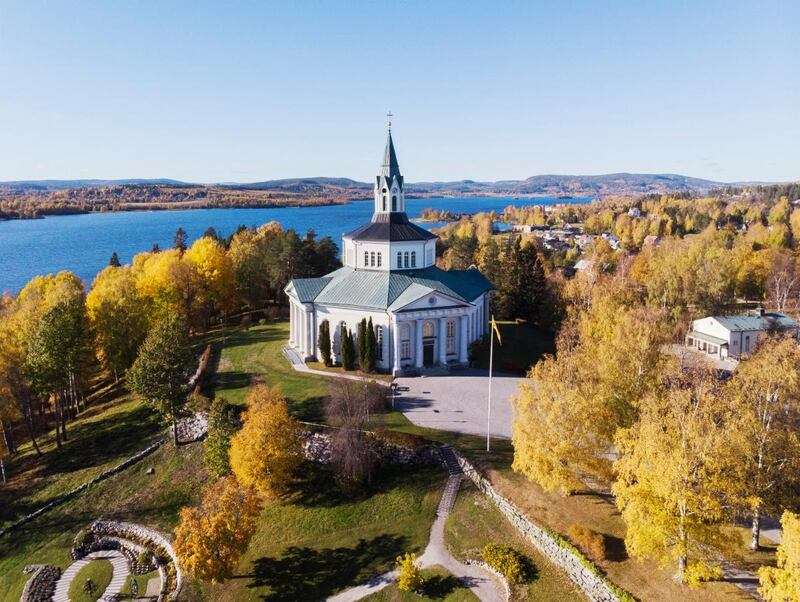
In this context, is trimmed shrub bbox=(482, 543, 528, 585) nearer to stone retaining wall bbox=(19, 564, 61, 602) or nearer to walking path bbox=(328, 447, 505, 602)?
walking path bbox=(328, 447, 505, 602)

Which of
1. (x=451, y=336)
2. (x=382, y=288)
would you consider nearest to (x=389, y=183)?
(x=382, y=288)

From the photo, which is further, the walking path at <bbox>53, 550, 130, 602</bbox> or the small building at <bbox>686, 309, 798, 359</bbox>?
the small building at <bbox>686, 309, 798, 359</bbox>

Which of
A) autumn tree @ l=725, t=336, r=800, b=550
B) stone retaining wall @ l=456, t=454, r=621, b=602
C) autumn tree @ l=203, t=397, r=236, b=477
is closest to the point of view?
autumn tree @ l=725, t=336, r=800, b=550

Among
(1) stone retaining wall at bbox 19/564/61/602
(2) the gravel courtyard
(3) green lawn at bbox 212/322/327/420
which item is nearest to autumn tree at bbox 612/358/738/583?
(2) the gravel courtyard

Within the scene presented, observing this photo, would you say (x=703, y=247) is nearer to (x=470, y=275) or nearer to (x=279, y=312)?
(x=470, y=275)

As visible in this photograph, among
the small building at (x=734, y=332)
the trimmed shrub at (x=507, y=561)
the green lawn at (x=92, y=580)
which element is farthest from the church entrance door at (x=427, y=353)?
the small building at (x=734, y=332)

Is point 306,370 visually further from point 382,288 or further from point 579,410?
point 579,410

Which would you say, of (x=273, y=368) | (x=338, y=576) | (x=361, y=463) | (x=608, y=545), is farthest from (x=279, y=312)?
(x=608, y=545)

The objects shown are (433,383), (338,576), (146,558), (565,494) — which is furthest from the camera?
(433,383)
